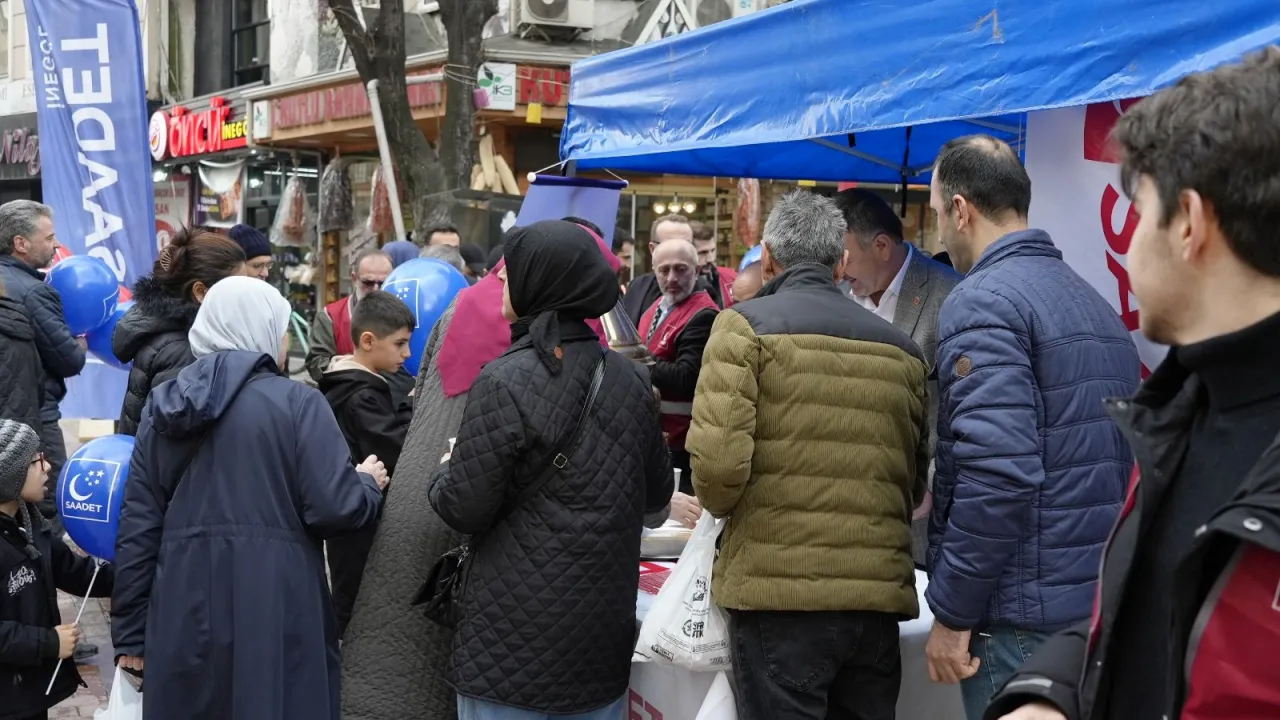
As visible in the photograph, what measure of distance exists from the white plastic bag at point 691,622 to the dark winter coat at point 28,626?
1754mm

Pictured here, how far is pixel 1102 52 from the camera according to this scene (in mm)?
2795

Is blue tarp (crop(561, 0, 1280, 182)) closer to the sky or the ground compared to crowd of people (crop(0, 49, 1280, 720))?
closer to the sky

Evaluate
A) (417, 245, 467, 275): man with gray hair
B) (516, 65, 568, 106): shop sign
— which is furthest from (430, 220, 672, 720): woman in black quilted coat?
(516, 65, 568, 106): shop sign

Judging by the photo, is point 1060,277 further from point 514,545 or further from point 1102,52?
point 514,545

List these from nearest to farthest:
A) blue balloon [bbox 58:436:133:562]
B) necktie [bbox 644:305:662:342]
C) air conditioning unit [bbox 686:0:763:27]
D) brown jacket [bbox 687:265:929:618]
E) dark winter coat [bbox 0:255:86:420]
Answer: brown jacket [bbox 687:265:929:618], blue balloon [bbox 58:436:133:562], necktie [bbox 644:305:662:342], dark winter coat [bbox 0:255:86:420], air conditioning unit [bbox 686:0:763:27]

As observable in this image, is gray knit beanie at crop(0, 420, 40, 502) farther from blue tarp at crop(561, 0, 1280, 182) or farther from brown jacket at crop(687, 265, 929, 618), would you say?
Result: blue tarp at crop(561, 0, 1280, 182)

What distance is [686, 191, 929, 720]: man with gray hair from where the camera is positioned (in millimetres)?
2803

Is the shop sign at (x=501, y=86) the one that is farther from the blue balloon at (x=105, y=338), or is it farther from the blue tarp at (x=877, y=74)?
the blue tarp at (x=877, y=74)

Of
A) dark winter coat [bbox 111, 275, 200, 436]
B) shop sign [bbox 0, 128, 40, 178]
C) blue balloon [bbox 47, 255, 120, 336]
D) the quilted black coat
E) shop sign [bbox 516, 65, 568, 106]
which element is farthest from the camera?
shop sign [bbox 0, 128, 40, 178]

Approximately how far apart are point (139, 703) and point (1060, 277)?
9.02 feet

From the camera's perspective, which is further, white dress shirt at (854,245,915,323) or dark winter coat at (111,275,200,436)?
dark winter coat at (111,275,200,436)

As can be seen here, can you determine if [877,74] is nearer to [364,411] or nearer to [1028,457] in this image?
[1028,457]

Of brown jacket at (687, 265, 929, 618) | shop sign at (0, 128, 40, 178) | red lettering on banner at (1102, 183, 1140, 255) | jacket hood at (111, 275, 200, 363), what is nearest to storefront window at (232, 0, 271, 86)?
shop sign at (0, 128, 40, 178)

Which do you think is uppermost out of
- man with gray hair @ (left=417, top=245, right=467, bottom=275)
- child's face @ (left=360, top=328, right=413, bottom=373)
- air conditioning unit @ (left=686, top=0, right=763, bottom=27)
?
air conditioning unit @ (left=686, top=0, right=763, bottom=27)
